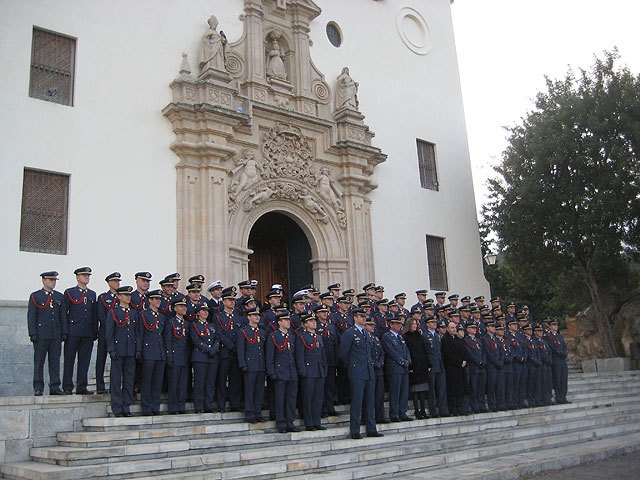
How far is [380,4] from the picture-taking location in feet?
58.8

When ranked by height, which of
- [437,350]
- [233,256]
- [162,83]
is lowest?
[437,350]

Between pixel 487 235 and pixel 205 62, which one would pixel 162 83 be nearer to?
pixel 205 62

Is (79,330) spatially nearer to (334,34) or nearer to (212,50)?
(212,50)

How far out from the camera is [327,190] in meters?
15.0

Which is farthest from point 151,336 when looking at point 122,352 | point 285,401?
point 285,401

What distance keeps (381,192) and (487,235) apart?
519 cm

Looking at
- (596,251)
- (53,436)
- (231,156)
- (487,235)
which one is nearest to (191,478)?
(53,436)

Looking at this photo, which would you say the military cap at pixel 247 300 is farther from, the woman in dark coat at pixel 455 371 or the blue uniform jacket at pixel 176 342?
the woman in dark coat at pixel 455 371

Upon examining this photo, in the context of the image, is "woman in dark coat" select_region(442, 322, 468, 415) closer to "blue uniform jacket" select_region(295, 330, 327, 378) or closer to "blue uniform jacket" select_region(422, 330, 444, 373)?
"blue uniform jacket" select_region(422, 330, 444, 373)

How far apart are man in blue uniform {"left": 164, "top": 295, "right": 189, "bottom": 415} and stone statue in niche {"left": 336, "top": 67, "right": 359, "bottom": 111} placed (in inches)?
332

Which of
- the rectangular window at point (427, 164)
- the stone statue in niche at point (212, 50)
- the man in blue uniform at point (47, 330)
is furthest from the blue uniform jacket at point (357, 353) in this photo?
the rectangular window at point (427, 164)

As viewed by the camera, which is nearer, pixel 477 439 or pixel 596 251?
pixel 477 439

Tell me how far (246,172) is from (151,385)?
616cm

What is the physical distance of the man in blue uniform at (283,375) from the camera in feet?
28.2
